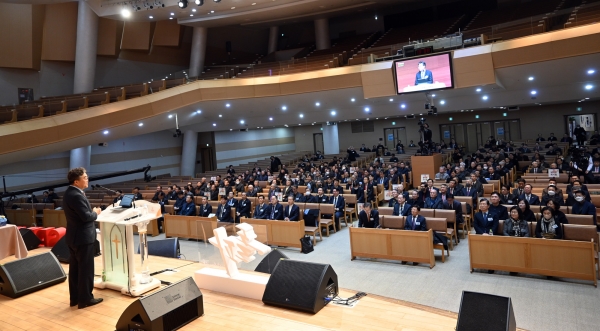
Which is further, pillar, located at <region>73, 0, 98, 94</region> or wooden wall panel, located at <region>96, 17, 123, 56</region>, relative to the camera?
wooden wall panel, located at <region>96, 17, 123, 56</region>

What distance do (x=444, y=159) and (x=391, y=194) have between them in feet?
26.3

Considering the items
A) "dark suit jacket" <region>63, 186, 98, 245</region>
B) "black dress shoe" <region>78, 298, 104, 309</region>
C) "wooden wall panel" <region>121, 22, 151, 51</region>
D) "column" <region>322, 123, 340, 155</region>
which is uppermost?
"wooden wall panel" <region>121, 22, 151, 51</region>

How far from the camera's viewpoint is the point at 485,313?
9.36 feet

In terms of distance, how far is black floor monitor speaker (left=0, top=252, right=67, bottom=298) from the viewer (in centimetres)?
436

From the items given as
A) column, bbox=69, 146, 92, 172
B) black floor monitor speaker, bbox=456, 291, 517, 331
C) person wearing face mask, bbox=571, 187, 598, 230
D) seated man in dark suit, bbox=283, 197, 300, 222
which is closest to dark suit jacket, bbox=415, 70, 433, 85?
person wearing face mask, bbox=571, 187, 598, 230

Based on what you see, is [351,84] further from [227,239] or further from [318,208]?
[227,239]

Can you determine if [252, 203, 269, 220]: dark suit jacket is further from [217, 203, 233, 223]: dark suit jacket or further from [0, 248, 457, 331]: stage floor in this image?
[0, 248, 457, 331]: stage floor

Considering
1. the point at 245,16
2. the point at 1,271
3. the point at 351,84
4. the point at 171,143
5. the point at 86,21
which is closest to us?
the point at 1,271

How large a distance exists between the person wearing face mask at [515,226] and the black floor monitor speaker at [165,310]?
199 inches

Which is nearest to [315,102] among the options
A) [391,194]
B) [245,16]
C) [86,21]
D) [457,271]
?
[245,16]

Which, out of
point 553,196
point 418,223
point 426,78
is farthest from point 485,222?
point 426,78

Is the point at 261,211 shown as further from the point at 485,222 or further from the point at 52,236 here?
the point at 485,222

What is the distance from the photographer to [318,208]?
30.8ft

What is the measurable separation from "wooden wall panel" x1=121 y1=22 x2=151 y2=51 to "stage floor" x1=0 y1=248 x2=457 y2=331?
1828 cm
